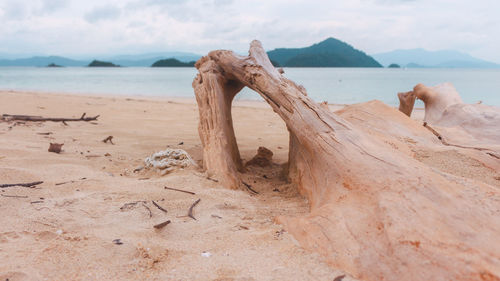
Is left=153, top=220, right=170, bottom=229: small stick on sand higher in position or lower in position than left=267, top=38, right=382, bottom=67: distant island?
lower

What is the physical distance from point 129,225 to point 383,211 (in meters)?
1.41

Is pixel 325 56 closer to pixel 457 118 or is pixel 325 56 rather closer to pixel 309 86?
pixel 309 86

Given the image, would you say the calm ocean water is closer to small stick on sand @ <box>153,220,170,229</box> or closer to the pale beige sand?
the pale beige sand

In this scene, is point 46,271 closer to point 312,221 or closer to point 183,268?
point 183,268

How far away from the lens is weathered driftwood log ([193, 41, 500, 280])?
4.69 feet

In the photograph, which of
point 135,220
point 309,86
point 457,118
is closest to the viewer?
point 135,220

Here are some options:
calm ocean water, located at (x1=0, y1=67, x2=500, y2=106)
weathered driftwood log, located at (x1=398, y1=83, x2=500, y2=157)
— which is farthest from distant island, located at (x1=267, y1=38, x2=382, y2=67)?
weathered driftwood log, located at (x1=398, y1=83, x2=500, y2=157)

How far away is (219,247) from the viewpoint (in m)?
1.83

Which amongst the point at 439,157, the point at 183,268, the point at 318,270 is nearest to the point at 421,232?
the point at 318,270

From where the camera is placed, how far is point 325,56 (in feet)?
351

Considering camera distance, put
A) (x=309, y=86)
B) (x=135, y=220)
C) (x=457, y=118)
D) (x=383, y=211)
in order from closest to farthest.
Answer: (x=383, y=211), (x=135, y=220), (x=457, y=118), (x=309, y=86)

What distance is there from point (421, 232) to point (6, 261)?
1.85m

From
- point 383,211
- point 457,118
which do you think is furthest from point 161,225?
point 457,118

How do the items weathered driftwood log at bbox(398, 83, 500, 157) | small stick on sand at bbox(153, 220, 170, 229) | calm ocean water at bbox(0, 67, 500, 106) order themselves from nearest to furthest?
small stick on sand at bbox(153, 220, 170, 229) → weathered driftwood log at bbox(398, 83, 500, 157) → calm ocean water at bbox(0, 67, 500, 106)
